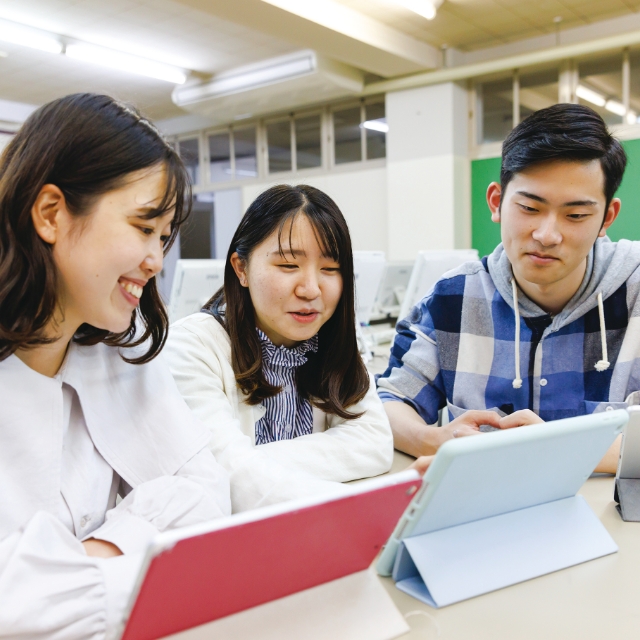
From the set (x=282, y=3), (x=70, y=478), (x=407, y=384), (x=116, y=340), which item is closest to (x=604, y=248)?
(x=407, y=384)

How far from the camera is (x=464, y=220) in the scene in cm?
670

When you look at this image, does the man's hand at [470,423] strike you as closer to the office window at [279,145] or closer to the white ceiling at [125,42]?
the white ceiling at [125,42]

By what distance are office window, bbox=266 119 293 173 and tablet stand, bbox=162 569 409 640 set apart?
24.9 ft

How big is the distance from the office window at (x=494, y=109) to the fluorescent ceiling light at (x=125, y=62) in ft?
11.0

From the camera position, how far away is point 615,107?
5.86 metres

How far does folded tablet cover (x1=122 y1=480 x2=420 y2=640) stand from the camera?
0.59 m

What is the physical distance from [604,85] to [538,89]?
2.06 ft

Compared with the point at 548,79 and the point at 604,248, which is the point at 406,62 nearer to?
the point at 548,79

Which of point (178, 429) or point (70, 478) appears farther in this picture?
point (178, 429)

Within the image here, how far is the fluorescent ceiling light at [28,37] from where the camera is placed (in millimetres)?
5457

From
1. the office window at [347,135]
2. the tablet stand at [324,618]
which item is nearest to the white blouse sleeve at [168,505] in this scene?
the tablet stand at [324,618]

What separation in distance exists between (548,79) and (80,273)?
639 cm

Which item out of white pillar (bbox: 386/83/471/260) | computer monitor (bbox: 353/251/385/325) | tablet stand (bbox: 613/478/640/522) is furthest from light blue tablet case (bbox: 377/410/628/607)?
white pillar (bbox: 386/83/471/260)

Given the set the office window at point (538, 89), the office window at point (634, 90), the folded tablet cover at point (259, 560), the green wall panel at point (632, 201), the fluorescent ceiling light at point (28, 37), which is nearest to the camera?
the folded tablet cover at point (259, 560)
